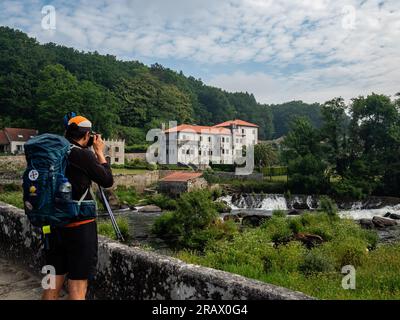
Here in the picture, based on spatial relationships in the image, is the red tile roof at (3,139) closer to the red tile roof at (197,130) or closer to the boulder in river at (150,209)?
the red tile roof at (197,130)

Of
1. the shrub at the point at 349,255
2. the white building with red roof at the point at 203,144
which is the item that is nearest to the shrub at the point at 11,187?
the shrub at the point at 349,255

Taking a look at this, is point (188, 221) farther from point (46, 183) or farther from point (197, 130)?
point (197, 130)

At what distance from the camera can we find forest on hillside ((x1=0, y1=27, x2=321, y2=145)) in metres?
67.0

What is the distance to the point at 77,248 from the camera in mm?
3215

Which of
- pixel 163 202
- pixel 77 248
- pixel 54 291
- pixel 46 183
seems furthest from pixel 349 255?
pixel 163 202

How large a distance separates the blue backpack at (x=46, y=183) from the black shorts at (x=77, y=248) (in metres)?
0.14

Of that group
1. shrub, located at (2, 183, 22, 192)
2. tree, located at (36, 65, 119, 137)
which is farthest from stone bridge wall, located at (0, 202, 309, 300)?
tree, located at (36, 65, 119, 137)

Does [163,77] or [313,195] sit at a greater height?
[163,77]

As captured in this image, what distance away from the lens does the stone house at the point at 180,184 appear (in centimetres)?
4534

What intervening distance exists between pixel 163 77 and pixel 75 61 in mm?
32272

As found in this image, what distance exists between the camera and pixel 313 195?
1730 inches

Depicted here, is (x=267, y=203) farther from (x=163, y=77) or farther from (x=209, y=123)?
(x=163, y=77)
